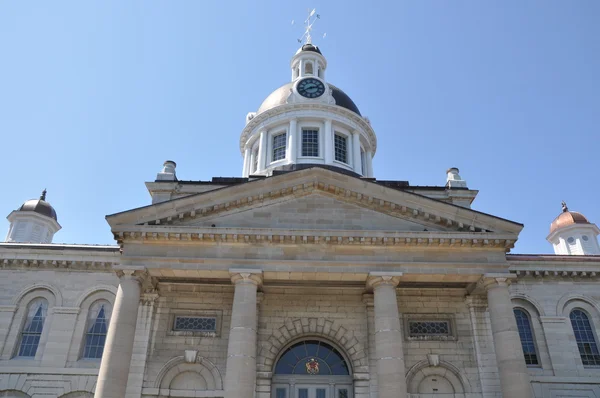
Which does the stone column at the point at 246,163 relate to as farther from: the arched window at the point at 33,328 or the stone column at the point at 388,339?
the stone column at the point at 388,339

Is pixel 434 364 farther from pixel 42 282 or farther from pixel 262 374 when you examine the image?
pixel 42 282

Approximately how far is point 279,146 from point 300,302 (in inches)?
513

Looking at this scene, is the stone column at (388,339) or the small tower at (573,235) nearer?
the stone column at (388,339)

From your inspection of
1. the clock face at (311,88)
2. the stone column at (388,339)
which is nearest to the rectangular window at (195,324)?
the stone column at (388,339)

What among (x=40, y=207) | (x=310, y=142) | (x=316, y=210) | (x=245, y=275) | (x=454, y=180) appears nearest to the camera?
(x=245, y=275)

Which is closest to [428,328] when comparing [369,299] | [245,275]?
[369,299]

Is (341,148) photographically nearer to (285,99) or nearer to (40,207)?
(285,99)

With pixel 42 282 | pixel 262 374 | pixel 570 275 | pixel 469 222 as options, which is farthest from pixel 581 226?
pixel 42 282

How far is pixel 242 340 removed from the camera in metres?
16.8

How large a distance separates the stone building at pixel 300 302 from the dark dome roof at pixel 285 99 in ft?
37.1

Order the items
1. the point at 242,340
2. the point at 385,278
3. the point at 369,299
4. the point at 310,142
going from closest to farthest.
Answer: the point at 242,340, the point at 385,278, the point at 369,299, the point at 310,142

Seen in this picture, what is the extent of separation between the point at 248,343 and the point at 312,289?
461cm

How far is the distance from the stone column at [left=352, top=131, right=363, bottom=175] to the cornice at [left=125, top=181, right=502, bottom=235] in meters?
10.7

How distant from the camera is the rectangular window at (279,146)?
30942mm
